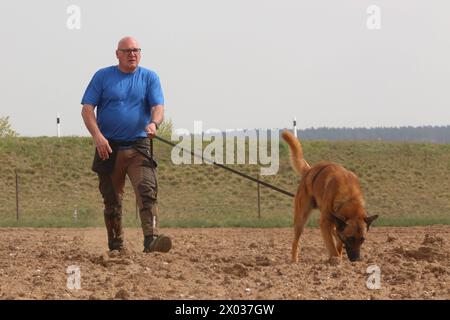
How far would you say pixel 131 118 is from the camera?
1087 centimetres

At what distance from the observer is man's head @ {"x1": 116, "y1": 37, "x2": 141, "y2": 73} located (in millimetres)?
10742

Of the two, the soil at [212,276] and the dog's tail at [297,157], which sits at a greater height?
the dog's tail at [297,157]

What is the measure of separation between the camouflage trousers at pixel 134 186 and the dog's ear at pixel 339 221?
208cm

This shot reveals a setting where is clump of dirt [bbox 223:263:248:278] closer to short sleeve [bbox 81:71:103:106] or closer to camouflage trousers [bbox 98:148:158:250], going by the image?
camouflage trousers [bbox 98:148:158:250]

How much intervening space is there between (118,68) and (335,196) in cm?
297

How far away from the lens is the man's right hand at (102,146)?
10.5 meters

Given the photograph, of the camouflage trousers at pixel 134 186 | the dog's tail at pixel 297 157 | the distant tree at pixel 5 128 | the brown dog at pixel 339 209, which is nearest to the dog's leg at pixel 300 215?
the brown dog at pixel 339 209

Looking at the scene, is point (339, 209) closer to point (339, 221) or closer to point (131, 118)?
point (339, 221)

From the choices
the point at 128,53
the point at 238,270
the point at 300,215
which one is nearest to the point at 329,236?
the point at 300,215

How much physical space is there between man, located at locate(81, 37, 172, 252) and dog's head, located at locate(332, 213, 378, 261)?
79.2 inches

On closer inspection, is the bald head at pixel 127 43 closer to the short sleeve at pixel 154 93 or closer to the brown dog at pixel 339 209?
the short sleeve at pixel 154 93

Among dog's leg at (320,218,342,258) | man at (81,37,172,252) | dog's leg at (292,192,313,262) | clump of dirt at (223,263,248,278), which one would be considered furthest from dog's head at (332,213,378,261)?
man at (81,37,172,252)

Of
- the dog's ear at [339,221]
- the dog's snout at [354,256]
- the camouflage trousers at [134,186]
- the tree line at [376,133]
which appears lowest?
the tree line at [376,133]
